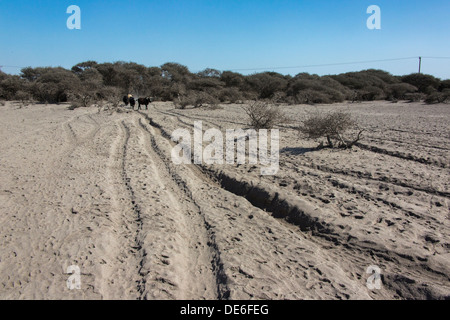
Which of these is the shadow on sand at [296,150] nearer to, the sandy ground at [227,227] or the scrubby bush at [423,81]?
the sandy ground at [227,227]

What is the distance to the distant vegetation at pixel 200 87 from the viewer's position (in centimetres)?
2289

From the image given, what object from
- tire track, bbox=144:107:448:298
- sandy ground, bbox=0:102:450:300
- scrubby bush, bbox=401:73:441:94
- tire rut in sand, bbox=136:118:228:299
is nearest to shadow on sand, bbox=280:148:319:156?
sandy ground, bbox=0:102:450:300

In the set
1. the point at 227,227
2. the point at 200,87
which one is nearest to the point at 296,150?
the point at 227,227

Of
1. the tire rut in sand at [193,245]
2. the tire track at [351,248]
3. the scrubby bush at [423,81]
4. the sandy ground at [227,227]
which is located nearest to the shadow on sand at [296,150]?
the sandy ground at [227,227]

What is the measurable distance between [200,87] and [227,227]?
28.2m

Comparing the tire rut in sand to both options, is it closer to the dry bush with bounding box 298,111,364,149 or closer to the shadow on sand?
the shadow on sand

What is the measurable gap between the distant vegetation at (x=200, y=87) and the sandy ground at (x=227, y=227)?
44.9 ft

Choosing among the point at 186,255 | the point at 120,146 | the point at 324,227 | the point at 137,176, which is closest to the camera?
the point at 186,255

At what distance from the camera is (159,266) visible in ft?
9.63

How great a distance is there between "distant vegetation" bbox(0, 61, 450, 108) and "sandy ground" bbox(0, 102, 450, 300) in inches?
539

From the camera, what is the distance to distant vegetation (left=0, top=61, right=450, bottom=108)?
75.1ft
